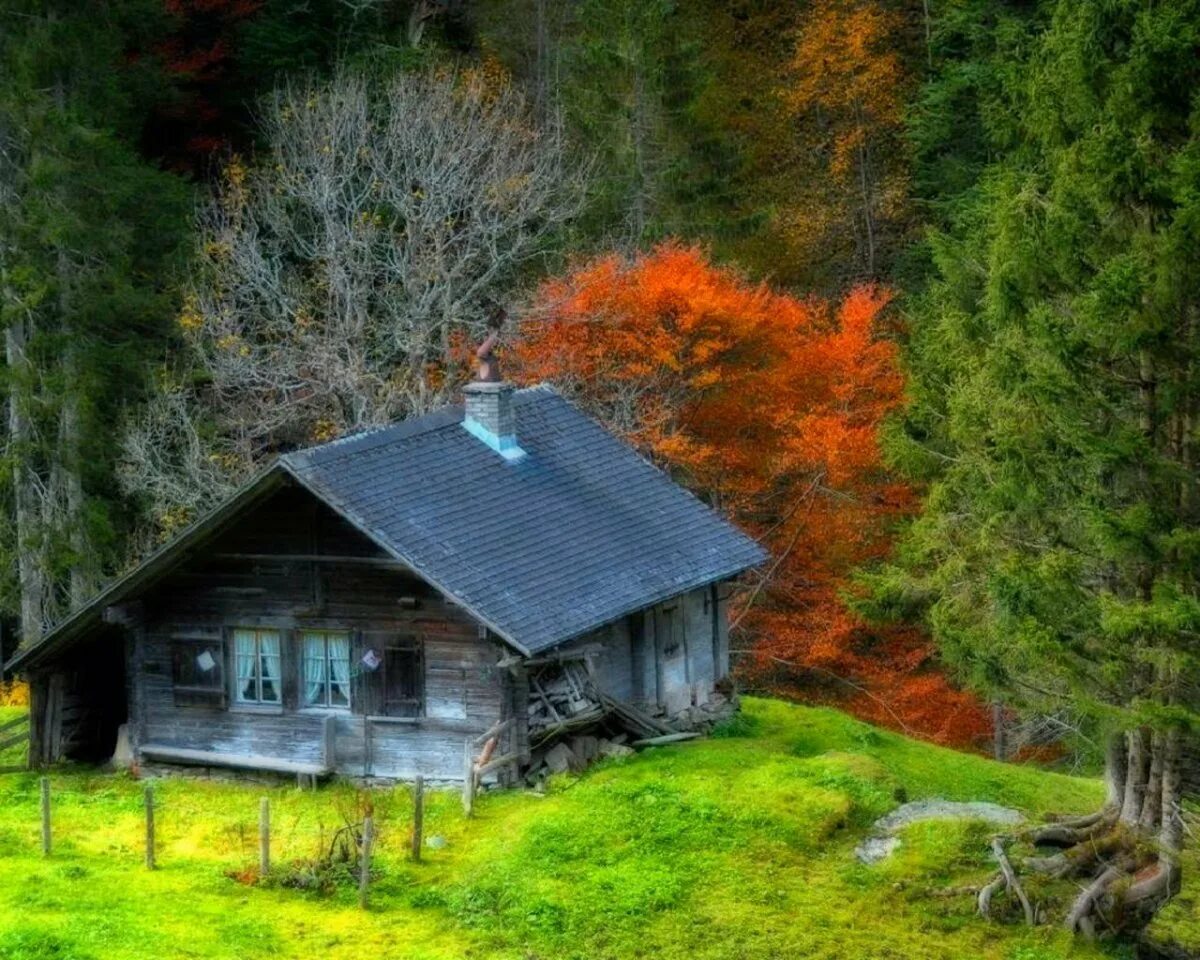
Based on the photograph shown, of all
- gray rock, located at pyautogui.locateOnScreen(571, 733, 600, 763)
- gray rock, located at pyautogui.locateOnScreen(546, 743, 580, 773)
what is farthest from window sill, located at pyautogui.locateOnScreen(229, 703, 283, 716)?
gray rock, located at pyautogui.locateOnScreen(571, 733, 600, 763)

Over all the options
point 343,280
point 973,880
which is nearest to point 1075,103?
point 973,880

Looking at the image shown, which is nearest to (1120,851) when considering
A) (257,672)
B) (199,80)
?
(257,672)

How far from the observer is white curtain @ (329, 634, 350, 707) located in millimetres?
25109

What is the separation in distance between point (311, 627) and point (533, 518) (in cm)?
371

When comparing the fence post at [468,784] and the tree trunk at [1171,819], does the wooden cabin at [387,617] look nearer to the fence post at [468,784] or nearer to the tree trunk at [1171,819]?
the fence post at [468,784]

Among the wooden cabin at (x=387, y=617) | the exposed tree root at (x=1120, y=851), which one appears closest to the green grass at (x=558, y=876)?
the exposed tree root at (x=1120, y=851)

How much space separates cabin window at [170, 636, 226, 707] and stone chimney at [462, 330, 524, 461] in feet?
17.3

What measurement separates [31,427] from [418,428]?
50.6 feet

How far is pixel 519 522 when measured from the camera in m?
25.9

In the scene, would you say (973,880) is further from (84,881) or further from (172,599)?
(172,599)

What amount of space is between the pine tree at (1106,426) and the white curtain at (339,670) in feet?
29.8

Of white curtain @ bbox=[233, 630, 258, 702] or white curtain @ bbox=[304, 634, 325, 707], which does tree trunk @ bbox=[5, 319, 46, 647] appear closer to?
white curtain @ bbox=[233, 630, 258, 702]

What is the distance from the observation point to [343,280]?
37.4 m

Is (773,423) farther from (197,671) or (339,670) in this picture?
(197,671)
